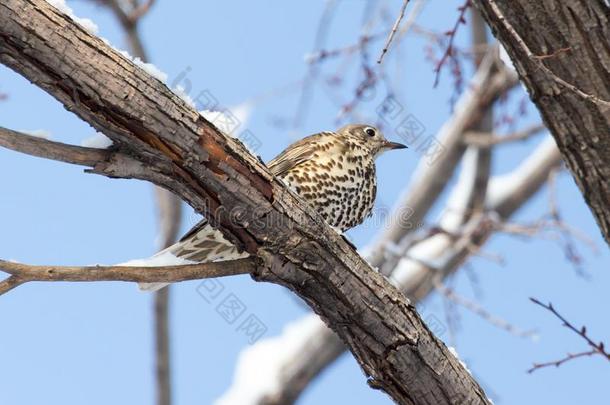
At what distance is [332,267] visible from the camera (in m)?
3.31

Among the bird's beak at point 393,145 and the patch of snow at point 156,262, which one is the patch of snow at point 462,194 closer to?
the bird's beak at point 393,145

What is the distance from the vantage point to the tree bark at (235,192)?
274 centimetres

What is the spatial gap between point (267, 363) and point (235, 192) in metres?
5.85

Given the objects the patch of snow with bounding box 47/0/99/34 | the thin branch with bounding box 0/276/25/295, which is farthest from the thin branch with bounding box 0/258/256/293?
the patch of snow with bounding box 47/0/99/34

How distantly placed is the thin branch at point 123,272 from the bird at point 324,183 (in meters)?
1.18

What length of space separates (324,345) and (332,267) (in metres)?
5.29

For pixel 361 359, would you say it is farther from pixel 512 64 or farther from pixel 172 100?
pixel 512 64

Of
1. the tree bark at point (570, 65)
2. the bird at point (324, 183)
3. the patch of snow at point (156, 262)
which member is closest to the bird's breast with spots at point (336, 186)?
the bird at point (324, 183)

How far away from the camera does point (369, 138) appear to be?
5703mm

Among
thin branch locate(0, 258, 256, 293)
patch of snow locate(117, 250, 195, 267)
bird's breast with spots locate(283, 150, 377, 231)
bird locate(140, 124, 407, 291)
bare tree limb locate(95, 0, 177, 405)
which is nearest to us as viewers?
thin branch locate(0, 258, 256, 293)

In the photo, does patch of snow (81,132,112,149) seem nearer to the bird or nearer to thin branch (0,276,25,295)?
thin branch (0,276,25,295)

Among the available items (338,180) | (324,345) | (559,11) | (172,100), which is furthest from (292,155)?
(324,345)

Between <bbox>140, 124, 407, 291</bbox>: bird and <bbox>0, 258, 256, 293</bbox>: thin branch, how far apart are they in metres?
1.18

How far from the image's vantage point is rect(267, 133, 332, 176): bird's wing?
4.95 metres
